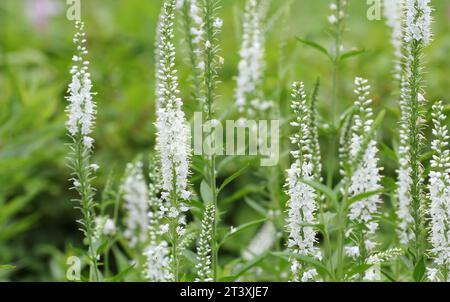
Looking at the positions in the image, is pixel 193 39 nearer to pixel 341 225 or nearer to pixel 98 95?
pixel 341 225

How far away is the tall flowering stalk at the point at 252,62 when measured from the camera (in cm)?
442

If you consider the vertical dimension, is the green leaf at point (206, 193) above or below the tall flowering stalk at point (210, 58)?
below

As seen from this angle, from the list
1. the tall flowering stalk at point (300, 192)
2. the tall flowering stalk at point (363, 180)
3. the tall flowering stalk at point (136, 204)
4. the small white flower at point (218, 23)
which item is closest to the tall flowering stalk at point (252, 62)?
the tall flowering stalk at point (136, 204)

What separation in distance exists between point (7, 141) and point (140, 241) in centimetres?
214

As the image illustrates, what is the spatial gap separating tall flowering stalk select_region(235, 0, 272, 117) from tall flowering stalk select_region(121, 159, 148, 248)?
2.55 ft

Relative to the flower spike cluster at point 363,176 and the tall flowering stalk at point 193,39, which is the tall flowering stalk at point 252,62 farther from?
the flower spike cluster at point 363,176

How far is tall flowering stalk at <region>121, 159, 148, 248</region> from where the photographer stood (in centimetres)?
423

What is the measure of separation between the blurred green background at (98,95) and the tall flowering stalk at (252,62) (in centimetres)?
46

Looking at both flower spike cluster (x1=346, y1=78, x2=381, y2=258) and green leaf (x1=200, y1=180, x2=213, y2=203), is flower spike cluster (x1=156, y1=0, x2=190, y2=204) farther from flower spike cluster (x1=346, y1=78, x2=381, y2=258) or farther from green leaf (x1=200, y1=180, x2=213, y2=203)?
flower spike cluster (x1=346, y1=78, x2=381, y2=258)

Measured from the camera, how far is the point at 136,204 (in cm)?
447

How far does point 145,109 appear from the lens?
6.96 meters

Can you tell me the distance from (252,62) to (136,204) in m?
1.12

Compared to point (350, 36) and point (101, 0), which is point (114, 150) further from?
point (101, 0)
